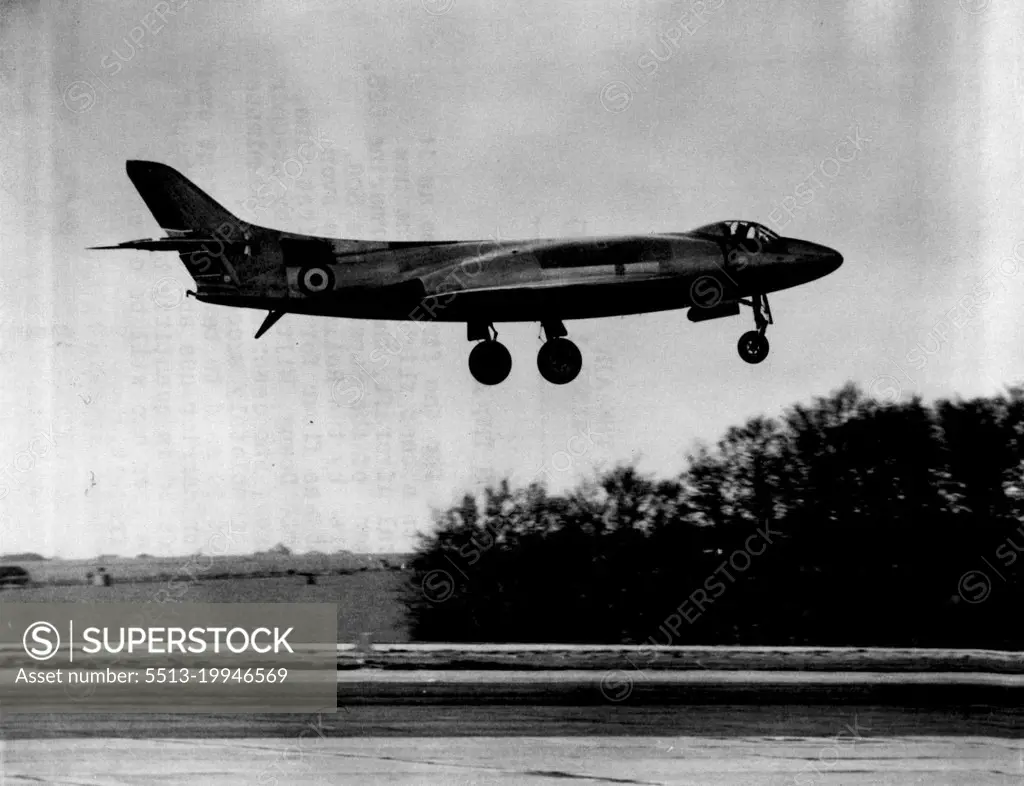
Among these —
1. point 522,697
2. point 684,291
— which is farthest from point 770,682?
point 684,291

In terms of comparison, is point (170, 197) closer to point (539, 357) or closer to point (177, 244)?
point (177, 244)

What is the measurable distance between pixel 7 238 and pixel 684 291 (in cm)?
856

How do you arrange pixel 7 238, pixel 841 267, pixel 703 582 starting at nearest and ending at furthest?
pixel 7 238 < pixel 841 267 < pixel 703 582

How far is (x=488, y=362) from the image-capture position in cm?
1602

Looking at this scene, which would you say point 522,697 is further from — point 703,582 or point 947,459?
point 947,459

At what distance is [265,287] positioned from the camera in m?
15.5

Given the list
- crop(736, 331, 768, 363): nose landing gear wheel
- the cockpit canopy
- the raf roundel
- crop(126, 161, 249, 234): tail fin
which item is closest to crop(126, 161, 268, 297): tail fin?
crop(126, 161, 249, 234): tail fin

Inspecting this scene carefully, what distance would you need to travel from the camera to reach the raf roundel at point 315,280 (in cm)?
1550

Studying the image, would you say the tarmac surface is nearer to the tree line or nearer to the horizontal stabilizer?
the horizontal stabilizer

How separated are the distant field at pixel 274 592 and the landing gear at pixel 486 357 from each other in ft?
13.3

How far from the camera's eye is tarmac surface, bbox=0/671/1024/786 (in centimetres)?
1223

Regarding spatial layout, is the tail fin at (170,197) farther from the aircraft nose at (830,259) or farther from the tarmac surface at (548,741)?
the aircraft nose at (830,259)

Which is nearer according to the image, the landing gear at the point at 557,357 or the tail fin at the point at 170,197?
the tail fin at the point at 170,197

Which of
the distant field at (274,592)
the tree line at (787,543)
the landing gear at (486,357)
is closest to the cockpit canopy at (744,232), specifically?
the landing gear at (486,357)
